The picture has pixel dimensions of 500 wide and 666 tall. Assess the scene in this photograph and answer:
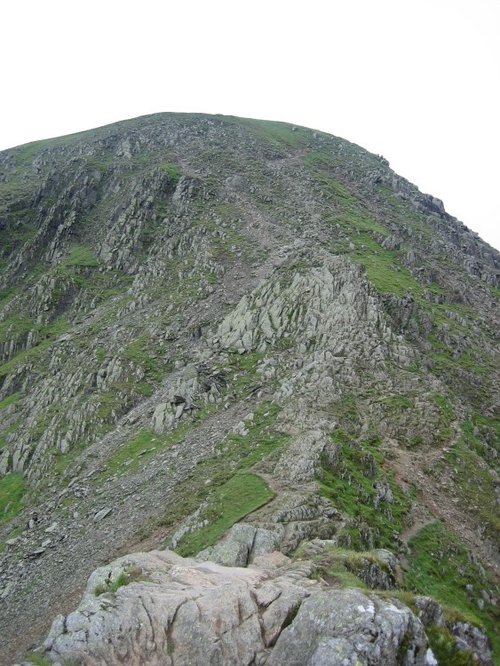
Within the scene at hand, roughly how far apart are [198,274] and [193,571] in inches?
2285

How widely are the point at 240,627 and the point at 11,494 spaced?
132ft

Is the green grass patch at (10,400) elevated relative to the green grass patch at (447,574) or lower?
lower

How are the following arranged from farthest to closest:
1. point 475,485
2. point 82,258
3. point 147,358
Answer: point 82,258 < point 147,358 < point 475,485

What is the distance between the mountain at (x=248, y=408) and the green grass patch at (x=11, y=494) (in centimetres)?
39

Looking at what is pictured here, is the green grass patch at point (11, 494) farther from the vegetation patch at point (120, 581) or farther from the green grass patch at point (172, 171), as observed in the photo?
the green grass patch at point (172, 171)

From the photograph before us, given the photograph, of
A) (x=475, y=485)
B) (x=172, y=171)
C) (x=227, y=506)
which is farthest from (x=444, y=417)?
(x=172, y=171)

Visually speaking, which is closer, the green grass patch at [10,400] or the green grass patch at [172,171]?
the green grass patch at [10,400]

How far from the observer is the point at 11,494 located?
50.6m

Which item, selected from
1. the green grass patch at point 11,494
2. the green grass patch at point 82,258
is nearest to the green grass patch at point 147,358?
the green grass patch at point 11,494

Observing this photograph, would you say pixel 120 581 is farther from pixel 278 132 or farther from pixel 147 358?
pixel 278 132

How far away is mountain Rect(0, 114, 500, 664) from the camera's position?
23.6 metres

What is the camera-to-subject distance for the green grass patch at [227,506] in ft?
101

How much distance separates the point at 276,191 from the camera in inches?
4031

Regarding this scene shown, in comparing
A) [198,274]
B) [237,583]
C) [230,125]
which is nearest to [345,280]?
[198,274]
